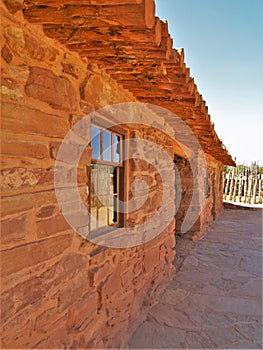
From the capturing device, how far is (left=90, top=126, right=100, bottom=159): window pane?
2383mm

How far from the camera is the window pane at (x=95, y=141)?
2383mm

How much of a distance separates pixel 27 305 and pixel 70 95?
129 cm

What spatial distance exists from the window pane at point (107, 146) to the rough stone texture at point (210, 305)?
1789 mm

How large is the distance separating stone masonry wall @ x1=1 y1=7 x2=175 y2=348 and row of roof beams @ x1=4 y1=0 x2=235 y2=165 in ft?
0.43

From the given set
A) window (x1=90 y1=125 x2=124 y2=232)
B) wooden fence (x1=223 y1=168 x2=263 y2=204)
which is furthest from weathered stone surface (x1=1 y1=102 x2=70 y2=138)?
wooden fence (x1=223 y1=168 x2=263 y2=204)

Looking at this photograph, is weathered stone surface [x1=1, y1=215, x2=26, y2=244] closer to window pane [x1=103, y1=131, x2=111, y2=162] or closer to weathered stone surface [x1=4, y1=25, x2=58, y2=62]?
weathered stone surface [x1=4, y1=25, x2=58, y2=62]

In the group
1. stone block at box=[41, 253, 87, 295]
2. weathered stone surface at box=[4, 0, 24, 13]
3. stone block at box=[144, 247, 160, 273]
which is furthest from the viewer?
stone block at box=[144, 247, 160, 273]

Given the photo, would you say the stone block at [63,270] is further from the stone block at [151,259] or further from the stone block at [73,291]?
the stone block at [151,259]

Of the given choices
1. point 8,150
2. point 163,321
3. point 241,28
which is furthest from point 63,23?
point 241,28

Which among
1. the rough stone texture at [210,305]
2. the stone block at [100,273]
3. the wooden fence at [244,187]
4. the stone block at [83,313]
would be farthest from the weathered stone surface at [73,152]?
the wooden fence at [244,187]

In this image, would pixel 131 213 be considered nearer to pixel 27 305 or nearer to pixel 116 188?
pixel 116 188

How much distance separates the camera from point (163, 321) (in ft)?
10.4

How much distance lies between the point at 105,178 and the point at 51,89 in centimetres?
109

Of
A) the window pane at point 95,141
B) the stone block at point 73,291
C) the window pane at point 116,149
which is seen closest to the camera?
the stone block at point 73,291
